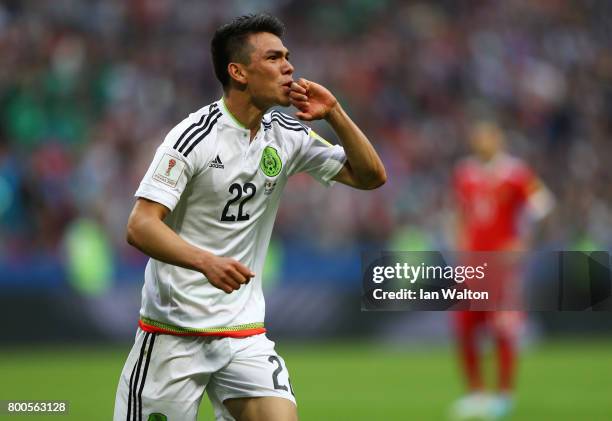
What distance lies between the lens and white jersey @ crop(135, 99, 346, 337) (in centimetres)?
486

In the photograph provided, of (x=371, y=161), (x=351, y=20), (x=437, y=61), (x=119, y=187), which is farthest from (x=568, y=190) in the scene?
(x=371, y=161)

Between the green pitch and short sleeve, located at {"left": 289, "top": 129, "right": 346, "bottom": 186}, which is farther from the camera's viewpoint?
the green pitch

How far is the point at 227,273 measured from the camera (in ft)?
14.2

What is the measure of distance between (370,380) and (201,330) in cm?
720

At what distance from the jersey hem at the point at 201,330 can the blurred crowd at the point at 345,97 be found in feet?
32.8

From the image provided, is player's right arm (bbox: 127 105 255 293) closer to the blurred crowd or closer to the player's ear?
the player's ear

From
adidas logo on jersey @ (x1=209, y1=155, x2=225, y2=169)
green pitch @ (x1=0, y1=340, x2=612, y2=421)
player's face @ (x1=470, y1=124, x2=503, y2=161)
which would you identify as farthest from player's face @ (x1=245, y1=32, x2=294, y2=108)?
player's face @ (x1=470, y1=124, x2=503, y2=161)

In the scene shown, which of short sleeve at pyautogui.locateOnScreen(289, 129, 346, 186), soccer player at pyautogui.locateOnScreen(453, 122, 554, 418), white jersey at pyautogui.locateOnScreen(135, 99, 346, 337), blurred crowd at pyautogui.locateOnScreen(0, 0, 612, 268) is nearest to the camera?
white jersey at pyautogui.locateOnScreen(135, 99, 346, 337)

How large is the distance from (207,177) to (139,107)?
12.8 meters

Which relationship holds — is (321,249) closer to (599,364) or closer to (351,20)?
(599,364)

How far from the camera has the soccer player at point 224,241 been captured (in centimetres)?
488

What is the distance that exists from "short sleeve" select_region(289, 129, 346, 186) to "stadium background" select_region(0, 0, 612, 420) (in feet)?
15.6

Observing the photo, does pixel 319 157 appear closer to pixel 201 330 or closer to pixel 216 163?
pixel 216 163

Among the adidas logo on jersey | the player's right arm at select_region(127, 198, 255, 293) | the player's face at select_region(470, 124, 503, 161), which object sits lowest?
the player's right arm at select_region(127, 198, 255, 293)
